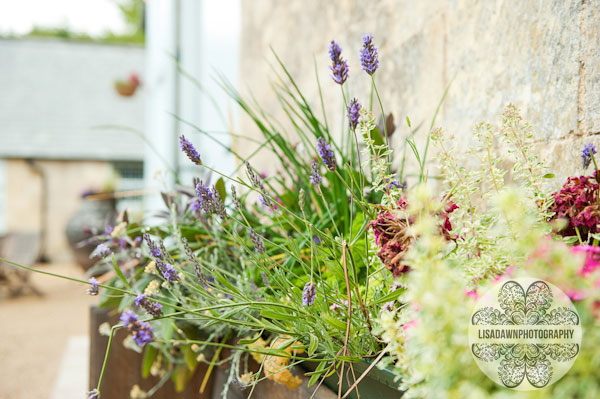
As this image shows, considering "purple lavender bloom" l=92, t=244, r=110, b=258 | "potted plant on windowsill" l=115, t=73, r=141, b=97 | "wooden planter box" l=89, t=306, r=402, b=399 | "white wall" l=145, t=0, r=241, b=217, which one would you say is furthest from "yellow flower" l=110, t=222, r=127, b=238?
"potted plant on windowsill" l=115, t=73, r=141, b=97

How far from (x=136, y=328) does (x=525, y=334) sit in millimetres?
424

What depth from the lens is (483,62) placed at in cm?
104

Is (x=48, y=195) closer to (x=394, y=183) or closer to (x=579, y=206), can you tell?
(x=394, y=183)

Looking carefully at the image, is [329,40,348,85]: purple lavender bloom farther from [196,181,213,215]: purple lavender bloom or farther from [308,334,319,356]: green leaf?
[308,334,319,356]: green leaf

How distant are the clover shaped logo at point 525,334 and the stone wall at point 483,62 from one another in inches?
18.4

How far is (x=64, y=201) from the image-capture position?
1334cm

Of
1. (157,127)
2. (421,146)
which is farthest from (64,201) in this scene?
(421,146)

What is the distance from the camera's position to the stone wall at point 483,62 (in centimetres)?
80

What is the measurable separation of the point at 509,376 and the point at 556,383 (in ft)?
0.12

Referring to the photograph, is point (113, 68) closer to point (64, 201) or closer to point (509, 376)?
point (64, 201)

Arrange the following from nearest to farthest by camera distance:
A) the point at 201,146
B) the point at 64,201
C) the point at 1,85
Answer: the point at 201,146
the point at 64,201
the point at 1,85

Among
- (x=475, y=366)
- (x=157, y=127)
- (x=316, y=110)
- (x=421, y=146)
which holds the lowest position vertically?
(x=475, y=366)

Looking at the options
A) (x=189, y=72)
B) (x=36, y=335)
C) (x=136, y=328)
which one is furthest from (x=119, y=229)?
(x=36, y=335)

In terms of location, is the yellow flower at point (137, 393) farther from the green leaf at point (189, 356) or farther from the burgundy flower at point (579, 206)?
the burgundy flower at point (579, 206)
